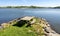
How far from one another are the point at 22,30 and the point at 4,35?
3379mm

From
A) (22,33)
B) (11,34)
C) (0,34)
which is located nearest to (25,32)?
(22,33)

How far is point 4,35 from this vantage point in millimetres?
19719

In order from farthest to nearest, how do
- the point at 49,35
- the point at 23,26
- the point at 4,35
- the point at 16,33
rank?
1. the point at 23,26
2. the point at 49,35
3. the point at 16,33
4. the point at 4,35

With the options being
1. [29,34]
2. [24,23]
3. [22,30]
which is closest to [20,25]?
[24,23]

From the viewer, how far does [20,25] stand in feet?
85.1

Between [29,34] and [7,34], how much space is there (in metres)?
2.82

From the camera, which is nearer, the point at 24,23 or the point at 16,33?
the point at 16,33

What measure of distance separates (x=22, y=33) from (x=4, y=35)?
8.37 feet

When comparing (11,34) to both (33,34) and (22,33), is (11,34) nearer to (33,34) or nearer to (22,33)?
(22,33)

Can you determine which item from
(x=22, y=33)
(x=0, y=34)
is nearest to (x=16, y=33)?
(x=22, y=33)

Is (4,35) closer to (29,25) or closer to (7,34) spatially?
(7,34)

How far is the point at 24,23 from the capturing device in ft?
85.2

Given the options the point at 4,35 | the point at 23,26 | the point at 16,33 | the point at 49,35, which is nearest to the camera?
the point at 4,35

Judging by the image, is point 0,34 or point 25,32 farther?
point 25,32
